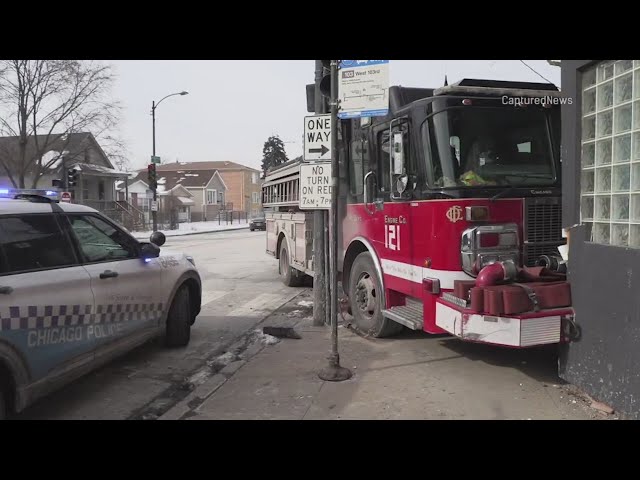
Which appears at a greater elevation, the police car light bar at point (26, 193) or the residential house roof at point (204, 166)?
the residential house roof at point (204, 166)

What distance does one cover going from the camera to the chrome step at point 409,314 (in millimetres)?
5273

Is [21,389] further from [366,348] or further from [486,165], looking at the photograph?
[486,165]

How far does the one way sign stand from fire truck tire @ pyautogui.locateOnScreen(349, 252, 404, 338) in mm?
1551

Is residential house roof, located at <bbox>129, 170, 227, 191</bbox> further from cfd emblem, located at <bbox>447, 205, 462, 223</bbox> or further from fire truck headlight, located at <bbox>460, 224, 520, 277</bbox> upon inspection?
fire truck headlight, located at <bbox>460, 224, 520, 277</bbox>

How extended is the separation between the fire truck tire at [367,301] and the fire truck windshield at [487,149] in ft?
5.97

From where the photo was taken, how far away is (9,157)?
31.9 meters

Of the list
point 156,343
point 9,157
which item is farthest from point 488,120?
point 9,157

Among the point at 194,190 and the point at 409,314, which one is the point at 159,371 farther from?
the point at 194,190

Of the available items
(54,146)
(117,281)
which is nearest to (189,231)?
(54,146)

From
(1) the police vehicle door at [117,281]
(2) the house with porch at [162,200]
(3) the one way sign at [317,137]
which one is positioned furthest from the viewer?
(2) the house with porch at [162,200]

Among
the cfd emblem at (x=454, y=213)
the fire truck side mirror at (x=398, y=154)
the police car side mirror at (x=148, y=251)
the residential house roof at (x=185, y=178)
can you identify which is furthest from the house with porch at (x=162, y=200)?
the cfd emblem at (x=454, y=213)

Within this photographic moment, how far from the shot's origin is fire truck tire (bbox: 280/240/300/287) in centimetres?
1091

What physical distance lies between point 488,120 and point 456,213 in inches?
41.5

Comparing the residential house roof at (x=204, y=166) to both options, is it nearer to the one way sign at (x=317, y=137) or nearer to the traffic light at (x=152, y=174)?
the traffic light at (x=152, y=174)
